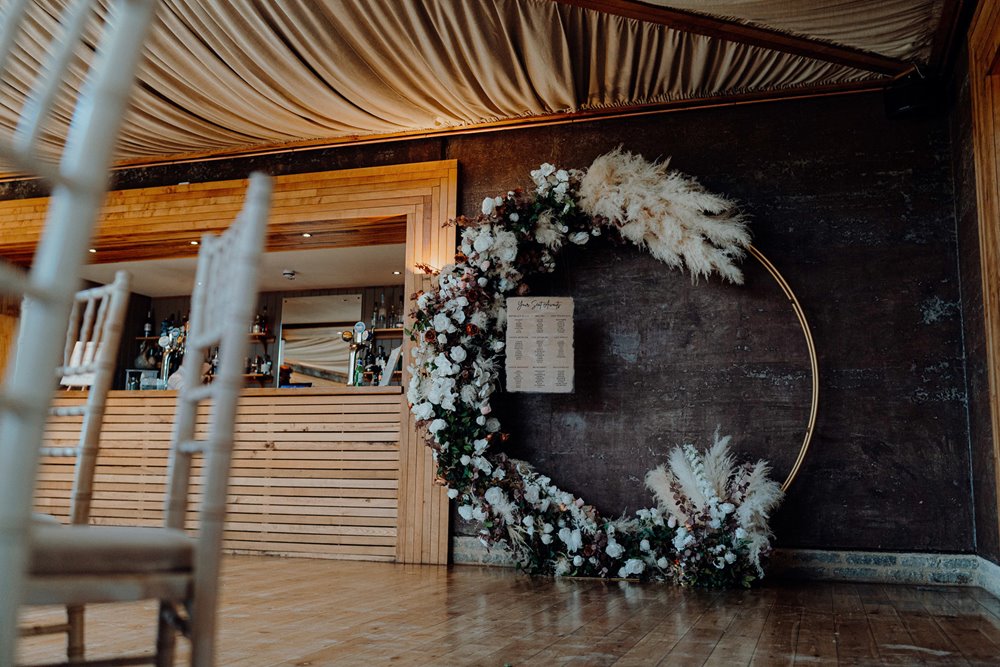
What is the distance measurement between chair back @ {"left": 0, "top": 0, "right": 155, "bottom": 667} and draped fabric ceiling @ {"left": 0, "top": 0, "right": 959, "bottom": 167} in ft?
11.3

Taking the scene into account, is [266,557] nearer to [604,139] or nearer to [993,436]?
[604,139]

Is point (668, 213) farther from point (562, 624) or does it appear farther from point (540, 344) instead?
point (562, 624)

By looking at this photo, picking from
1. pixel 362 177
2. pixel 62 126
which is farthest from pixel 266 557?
pixel 62 126

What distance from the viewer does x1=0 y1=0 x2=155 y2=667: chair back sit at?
76 cm

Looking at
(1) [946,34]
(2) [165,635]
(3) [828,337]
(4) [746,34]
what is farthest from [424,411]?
(2) [165,635]

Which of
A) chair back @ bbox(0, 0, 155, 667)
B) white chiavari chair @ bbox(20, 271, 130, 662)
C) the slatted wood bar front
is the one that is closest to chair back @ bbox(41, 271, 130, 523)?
white chiavari chair @ bbox(20, 271, 130, 662)

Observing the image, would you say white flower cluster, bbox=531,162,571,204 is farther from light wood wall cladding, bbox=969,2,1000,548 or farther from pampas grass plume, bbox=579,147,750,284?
light wood wall cladding, bbox=969,2,1000,548

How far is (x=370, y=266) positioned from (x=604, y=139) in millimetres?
3247

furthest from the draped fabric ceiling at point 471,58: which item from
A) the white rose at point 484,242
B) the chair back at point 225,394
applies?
the chair back at point 225,394

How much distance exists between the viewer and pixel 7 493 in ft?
2.51

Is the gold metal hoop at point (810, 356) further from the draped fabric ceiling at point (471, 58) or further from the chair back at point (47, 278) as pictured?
the chair back at point (47, 278)

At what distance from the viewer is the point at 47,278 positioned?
2.54 feet

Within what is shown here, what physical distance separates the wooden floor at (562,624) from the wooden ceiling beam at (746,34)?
8.95ft

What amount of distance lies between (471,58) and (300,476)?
289cm
